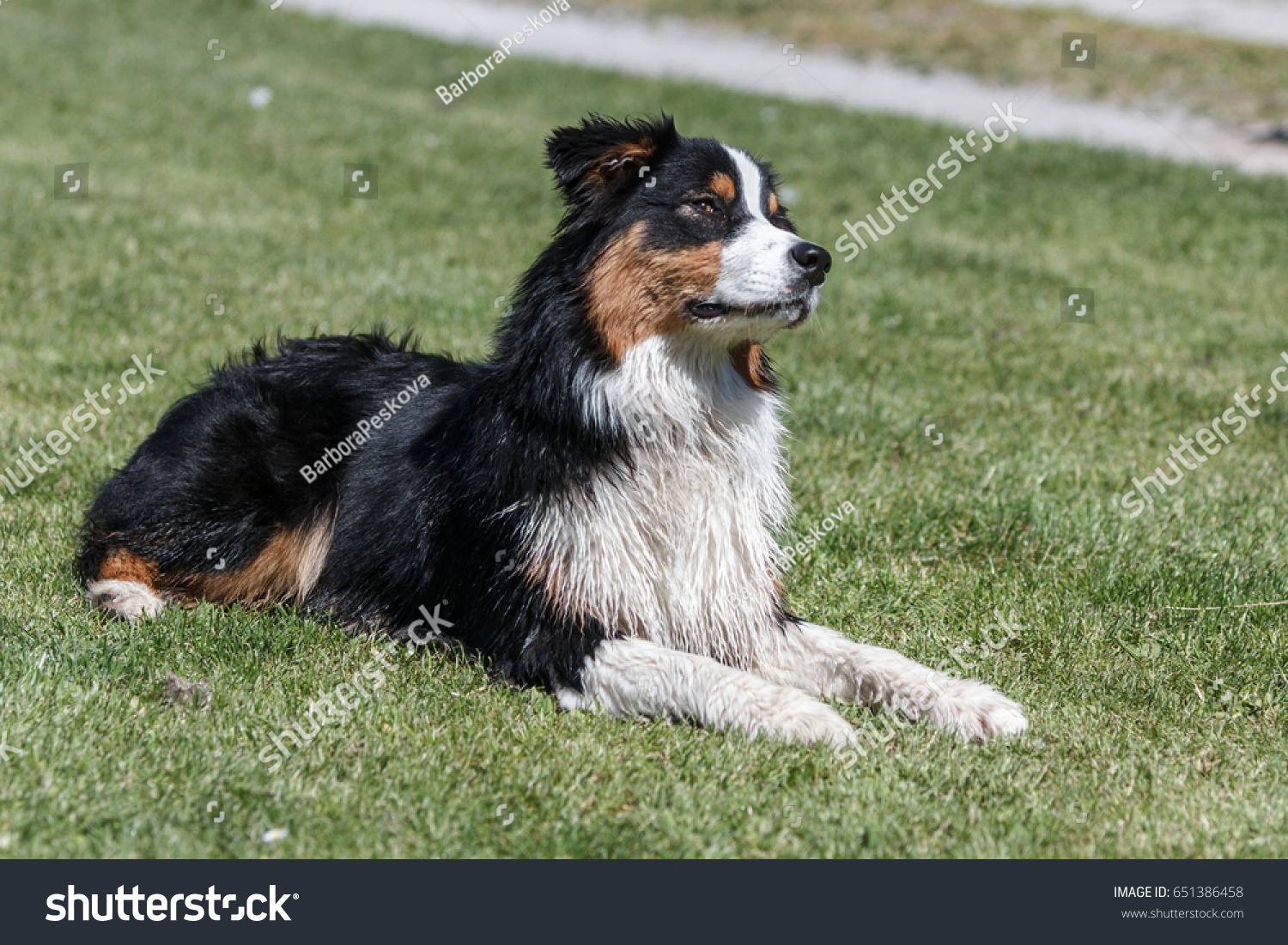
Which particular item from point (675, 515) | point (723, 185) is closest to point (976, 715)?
point (675, 515)

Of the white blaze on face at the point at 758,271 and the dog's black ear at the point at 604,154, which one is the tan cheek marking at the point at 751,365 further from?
the dog's black ear at the point at 604,154

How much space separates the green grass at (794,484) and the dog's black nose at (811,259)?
1.42 metres

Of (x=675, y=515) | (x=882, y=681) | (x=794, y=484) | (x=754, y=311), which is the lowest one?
(x=794, y=484)

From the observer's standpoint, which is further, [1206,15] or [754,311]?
[1206,15]

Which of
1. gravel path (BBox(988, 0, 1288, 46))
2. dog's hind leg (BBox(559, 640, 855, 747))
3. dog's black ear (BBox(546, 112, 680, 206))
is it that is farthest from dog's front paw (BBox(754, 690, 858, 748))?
gravel path (BBox(988, 0, 1288, 46))

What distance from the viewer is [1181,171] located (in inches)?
524

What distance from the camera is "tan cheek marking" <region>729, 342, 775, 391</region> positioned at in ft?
14.0

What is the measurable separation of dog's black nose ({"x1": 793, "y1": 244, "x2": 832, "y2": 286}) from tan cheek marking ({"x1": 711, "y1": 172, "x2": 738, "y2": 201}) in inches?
12.2

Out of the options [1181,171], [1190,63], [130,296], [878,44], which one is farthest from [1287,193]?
[130,296]

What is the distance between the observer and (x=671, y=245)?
402 cm

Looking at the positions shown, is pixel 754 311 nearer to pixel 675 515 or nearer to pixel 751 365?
pixel 751 365

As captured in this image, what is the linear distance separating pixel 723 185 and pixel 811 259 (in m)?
0.38

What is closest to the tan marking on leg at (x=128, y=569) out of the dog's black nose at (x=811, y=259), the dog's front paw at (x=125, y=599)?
the dog's front paw at (x=125, y=599)
